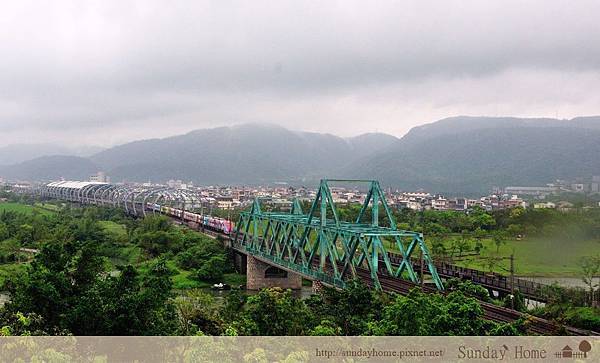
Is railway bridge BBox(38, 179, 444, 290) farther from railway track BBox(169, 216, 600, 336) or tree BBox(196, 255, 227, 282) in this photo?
tree BBox(196, 255, 227, 282)

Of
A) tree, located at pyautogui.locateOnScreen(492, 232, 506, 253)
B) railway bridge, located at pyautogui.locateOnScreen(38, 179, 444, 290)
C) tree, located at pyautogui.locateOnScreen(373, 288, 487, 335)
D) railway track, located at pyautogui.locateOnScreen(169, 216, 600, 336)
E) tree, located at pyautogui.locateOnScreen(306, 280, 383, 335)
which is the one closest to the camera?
tree, located at pyautogui.locateOnScreen(373, 288, 487, 335)

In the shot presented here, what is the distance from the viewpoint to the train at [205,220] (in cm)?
5366

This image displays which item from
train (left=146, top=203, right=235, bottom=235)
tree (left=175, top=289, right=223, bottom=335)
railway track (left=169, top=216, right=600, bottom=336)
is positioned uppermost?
tree (left=175, top=289, right=223, bottom=335)

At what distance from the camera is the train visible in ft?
176

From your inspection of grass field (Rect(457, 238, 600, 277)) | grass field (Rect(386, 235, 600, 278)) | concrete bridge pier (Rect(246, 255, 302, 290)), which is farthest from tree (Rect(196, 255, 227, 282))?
grass field (Rect(457, 238, 600, 277))

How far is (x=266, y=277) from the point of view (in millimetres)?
39188

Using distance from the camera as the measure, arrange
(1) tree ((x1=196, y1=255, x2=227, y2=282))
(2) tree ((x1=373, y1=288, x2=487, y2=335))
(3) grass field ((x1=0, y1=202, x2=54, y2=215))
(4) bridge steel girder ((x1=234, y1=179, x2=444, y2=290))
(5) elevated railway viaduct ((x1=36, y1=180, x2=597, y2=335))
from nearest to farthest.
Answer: (2) tree ((x1=373, y1=288, x2=487, y2=335)) < (5) elevated railway viaduct ((x1=36, y1=180, x2=597, y2=335)) < (4) bridge steel girder ((x1=234, y1=179, x2=444, y2=290)) < (1) tree ((x1=196, y1=255, x2=227, y2=282)) < (3) grass field ((x1=0, y1=202, x2=54, y2=215))

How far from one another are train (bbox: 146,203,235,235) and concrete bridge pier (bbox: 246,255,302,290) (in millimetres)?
11761

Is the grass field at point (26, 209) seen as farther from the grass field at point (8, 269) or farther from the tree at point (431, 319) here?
the tree at point (431, 319)

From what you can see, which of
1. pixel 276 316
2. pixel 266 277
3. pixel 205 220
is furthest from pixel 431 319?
pixel 205 220

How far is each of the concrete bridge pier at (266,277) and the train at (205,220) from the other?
38.6 ft

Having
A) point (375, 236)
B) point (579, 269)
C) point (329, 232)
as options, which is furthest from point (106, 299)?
point (579, 269)

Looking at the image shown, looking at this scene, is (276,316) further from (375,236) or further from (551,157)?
(551,157)

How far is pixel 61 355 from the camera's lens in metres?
9.30
